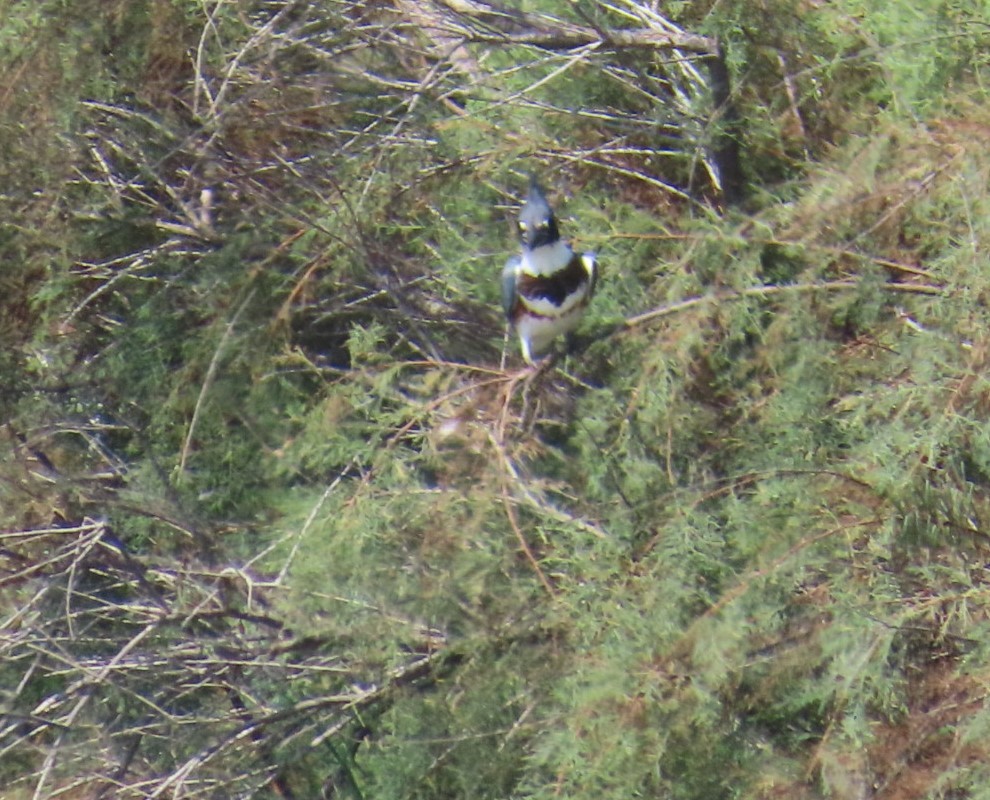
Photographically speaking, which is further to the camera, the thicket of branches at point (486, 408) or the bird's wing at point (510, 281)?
the bird's wing at point (510, 281)

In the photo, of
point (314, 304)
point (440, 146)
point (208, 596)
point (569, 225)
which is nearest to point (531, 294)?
point (569, 225)

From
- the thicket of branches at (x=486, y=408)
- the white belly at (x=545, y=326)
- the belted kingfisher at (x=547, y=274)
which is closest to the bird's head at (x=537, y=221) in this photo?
the belted kingfisher at (x=547, y=274)

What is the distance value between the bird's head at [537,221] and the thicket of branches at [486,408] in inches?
12.0

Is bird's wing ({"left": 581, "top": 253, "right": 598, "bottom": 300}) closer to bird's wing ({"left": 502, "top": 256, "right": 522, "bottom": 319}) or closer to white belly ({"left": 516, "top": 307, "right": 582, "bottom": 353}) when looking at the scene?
white belly ({"left": 516, "top": 307, "right": 582, "bottom": 353})

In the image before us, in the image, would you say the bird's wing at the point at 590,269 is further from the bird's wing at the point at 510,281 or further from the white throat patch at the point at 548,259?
the bird's wing at the point at 510,281

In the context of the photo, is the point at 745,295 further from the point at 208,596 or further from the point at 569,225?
the point at 208,596

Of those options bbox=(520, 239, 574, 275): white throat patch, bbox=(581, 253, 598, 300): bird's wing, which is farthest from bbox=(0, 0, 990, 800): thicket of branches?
bbox=(520, 239, 574, 275): white throat patch

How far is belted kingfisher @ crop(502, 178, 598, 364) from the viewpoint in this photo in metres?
3.52

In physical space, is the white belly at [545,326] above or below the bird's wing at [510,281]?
below

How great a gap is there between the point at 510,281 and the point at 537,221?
200 mm

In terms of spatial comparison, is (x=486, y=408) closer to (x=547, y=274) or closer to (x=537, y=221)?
(x=547, y=274)

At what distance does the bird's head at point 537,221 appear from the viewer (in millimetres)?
3490

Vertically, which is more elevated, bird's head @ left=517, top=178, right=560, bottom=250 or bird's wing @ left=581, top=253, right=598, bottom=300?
bird's head @ left=517, top=178, right=560, bottom=250

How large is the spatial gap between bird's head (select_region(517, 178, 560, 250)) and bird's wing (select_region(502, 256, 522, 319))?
0.07 meters
